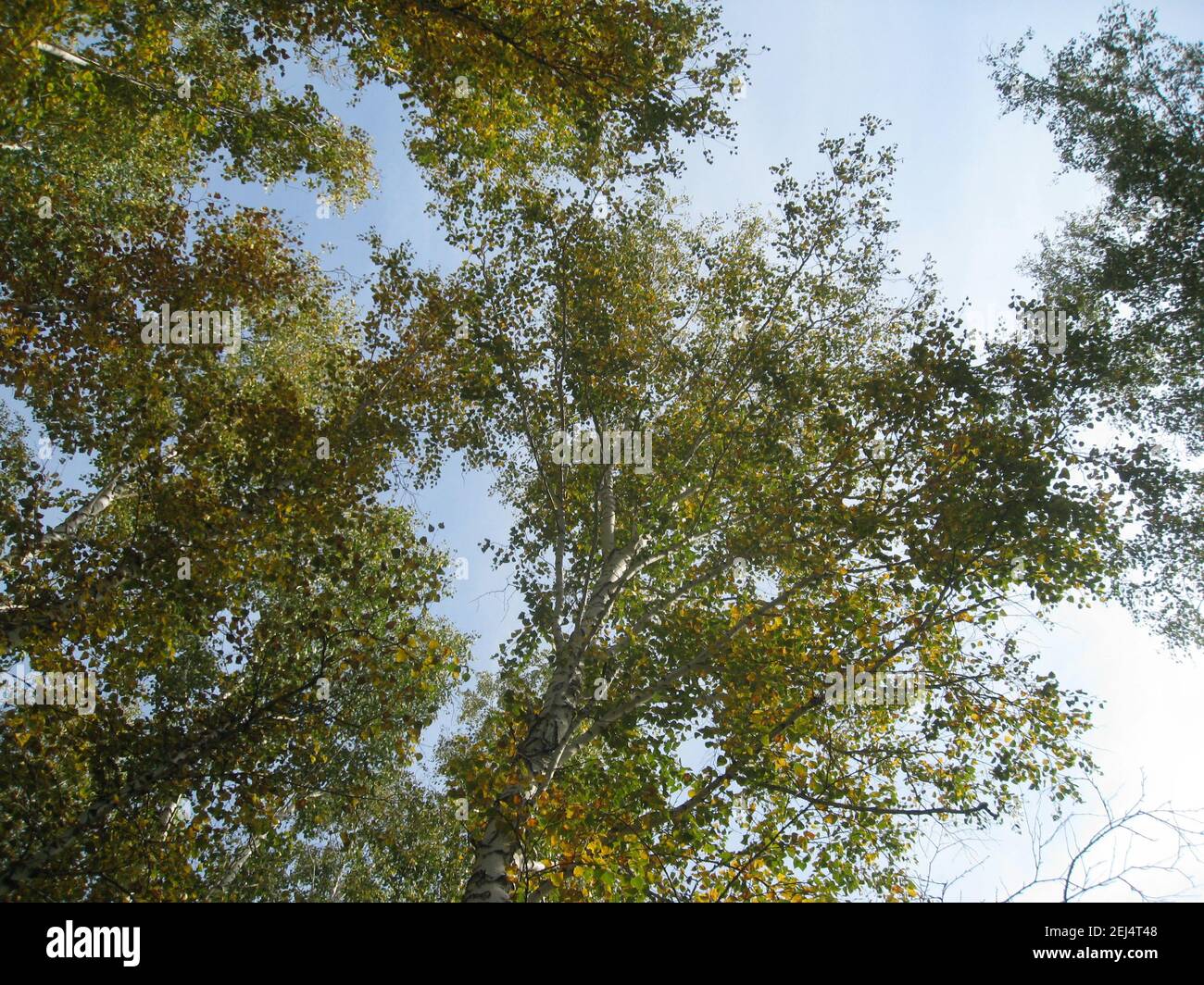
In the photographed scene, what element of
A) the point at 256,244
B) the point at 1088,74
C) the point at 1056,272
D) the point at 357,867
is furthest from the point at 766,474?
the point at 357,867

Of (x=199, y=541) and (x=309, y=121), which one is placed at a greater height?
(x=309, y=121)

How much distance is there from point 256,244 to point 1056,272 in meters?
17.5

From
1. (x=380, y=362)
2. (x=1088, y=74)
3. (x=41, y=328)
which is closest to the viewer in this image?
(x=41, y=328)

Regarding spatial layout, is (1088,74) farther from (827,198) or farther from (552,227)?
(552,227)

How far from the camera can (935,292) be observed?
1224cm

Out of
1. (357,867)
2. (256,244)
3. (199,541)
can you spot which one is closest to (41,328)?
→ (256,244)

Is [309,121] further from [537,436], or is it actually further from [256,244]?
[537,436]

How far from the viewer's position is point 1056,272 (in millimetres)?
14477

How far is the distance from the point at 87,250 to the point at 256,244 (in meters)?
2.52

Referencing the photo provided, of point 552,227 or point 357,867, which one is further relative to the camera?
point 357,867

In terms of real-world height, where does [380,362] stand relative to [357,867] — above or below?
above
